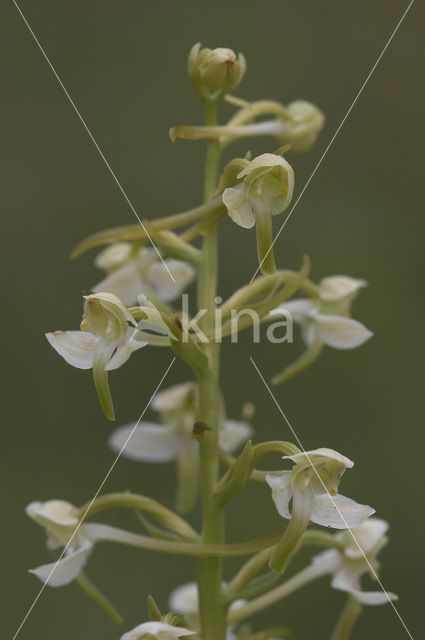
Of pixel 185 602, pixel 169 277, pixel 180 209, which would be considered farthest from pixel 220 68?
pixel 180 209

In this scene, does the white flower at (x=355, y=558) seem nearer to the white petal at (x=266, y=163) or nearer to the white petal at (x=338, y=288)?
the white petal at (x=338, y=288)

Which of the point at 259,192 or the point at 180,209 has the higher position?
the point at 180,209

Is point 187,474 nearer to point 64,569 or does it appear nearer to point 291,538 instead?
point 64,569

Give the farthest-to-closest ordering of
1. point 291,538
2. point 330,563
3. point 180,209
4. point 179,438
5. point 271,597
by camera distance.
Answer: point 180,209
point 179,438
point 330,563
point 271,597
point 291,538

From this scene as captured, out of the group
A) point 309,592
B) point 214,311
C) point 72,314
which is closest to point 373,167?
point 72,314

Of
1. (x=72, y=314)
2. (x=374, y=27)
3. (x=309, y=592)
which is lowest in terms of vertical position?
(x=309, y=592)

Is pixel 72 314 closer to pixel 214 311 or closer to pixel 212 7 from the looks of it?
pixel 212 7
